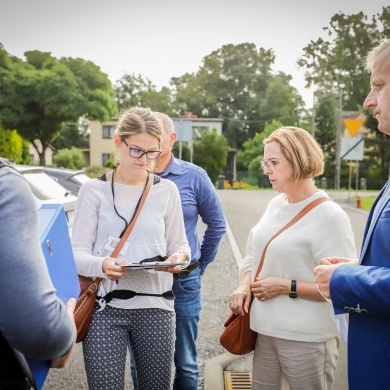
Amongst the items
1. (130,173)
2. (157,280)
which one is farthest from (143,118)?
(157,280)

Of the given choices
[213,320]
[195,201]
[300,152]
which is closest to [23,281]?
[300,152]

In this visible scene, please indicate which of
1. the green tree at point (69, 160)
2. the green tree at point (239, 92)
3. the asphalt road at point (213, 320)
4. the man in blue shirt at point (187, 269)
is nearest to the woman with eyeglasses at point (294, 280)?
the man in blue shirt at point (187, 269)

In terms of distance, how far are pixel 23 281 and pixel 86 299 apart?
1.23 m

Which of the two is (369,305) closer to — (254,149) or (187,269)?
(187,269)

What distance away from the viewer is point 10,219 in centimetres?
155

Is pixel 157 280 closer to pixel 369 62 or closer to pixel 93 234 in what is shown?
pixel 93 234

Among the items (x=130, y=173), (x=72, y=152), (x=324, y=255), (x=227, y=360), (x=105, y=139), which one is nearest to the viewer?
(x=324, y=255)

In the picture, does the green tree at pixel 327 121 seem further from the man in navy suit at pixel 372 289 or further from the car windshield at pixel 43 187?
the man in navy suit at pixel 372 289

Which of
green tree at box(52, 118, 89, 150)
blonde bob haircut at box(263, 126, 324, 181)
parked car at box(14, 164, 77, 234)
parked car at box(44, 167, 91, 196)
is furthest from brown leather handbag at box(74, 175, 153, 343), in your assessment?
green tree at box(52, 118, 89, 150)

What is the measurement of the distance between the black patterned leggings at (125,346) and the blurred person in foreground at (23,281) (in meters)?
1.09

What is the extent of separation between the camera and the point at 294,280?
9.46 ft

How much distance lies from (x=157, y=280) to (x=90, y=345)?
18.2 inches

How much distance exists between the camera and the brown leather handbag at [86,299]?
107 inches

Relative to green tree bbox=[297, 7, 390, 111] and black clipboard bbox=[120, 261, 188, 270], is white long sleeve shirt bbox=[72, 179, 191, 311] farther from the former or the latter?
green tree bbox=[297, 7, 390, 111]
